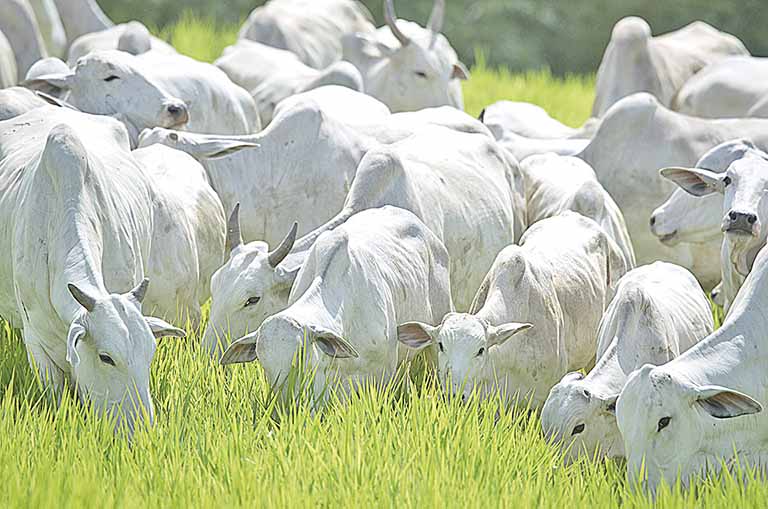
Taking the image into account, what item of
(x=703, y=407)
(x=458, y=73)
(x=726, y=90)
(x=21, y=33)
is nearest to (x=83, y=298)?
(x=703, y=407)

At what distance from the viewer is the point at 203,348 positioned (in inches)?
226

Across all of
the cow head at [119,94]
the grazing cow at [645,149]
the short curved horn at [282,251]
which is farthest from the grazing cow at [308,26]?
the short curved horn at [282,251]

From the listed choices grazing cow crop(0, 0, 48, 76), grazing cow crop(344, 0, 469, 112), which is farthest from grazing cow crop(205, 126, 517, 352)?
grazing cow crop(0, 0, 48, 76)

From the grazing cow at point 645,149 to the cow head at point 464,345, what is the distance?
2702 millimetres

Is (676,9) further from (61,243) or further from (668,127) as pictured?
(61,243)

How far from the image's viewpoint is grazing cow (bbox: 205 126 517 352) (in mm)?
5793

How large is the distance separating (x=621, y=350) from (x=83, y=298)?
1839 millimetres

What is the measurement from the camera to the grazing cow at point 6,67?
9016 millimetres

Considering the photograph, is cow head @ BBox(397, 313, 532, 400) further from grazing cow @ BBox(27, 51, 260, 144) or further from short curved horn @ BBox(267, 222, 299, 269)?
grazing cow @ BBox(27, 51, 260, 144)

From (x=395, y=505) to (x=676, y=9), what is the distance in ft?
57.5

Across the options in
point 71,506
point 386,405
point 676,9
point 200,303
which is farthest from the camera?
point 676,9

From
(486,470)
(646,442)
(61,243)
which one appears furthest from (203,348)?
(646,442)

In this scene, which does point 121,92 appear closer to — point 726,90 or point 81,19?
point 726,90

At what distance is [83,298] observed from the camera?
465cm
